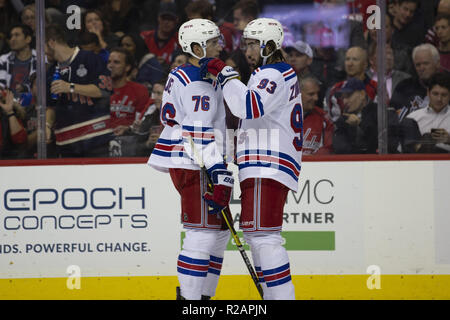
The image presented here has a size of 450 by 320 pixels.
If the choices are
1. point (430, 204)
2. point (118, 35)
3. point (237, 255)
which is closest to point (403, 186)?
point (430, 204)

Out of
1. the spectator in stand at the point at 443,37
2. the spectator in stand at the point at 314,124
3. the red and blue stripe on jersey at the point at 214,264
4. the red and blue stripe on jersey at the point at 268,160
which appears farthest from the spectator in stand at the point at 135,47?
the spectator in stand at the point at 443,37

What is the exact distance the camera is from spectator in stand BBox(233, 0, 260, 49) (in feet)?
14.9

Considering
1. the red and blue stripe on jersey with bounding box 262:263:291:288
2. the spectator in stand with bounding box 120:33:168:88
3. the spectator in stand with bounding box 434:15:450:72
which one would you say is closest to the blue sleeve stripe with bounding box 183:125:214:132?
the red and blue stripe on jersey with bounding box 262:263:291:288

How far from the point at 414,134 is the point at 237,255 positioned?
1.29m

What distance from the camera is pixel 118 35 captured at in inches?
180

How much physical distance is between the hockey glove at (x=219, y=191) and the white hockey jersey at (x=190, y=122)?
0.13ft

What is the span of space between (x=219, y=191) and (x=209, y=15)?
154 cm

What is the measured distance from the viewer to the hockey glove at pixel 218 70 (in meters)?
3.37

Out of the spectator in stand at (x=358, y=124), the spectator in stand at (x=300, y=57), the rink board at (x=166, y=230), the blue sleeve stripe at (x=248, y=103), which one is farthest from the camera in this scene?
the spectator in stand at (x=300, y=57)

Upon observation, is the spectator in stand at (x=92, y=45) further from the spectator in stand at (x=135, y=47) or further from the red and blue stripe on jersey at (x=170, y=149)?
the red and blue stripe on jersey at (x=170, y=149)

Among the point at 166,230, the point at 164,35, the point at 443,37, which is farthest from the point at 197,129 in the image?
the point at 443,37
